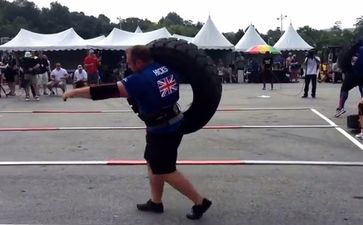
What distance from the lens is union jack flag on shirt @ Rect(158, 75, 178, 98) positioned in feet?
16.7

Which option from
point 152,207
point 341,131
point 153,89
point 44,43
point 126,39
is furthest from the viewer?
point 44,43

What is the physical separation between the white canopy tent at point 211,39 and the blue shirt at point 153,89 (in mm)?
27218

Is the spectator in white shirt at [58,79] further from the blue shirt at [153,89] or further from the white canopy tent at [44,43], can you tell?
the blue shirt at [153,89]

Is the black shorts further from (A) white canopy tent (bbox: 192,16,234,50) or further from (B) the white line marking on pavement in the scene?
(A) white canopy tent (bbox: 192,16,234,50)

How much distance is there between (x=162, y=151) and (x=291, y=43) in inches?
1319

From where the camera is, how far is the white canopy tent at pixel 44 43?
32.5m

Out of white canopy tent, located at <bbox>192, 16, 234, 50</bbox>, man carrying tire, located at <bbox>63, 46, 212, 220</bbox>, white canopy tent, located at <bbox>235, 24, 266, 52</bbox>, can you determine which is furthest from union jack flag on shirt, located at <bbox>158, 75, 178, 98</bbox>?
white canopy tent, located at <bbox>235, 24, 266, 52</bbox>

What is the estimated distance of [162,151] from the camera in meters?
5.24

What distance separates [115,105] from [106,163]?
911 cm

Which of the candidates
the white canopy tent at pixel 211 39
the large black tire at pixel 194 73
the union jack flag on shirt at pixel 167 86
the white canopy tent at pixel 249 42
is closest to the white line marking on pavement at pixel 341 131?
the large black tire at pixel 194 73

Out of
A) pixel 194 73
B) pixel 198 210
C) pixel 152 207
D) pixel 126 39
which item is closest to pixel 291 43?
pixel 126 39

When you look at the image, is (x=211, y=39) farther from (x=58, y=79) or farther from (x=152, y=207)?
(x=152, y=207)

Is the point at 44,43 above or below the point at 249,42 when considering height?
above

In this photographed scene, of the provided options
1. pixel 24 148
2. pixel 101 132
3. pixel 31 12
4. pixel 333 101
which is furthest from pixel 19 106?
pixel 31 12
